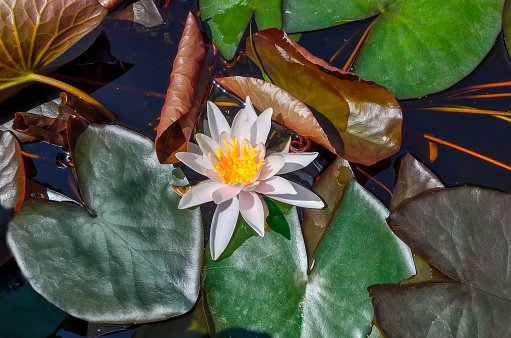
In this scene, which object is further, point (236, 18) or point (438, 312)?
point (236, 18)

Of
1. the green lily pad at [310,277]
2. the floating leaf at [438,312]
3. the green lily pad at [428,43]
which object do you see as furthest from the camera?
the green lily pad at [428,43]

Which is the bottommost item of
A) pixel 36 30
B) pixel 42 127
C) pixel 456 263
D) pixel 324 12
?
pixel 456 263

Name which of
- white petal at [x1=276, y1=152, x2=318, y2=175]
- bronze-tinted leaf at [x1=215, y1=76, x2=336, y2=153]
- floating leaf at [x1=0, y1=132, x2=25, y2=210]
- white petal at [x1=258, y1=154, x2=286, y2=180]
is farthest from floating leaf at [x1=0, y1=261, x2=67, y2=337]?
bronze-tinted leaf at [x1=215, y1=76, x2=336, y2=153]

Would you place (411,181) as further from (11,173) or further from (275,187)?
(11,173)

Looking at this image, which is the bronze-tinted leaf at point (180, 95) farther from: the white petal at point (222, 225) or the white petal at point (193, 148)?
the white petal at point (222, 225)

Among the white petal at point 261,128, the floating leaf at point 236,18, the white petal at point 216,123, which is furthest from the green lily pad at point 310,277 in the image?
the floating leaf at point 236,18

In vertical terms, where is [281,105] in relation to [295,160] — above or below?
above

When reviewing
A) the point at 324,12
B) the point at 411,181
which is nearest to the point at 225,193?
the point at 411,181

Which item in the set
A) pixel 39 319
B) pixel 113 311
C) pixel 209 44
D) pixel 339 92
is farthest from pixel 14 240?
pixel 339 92
